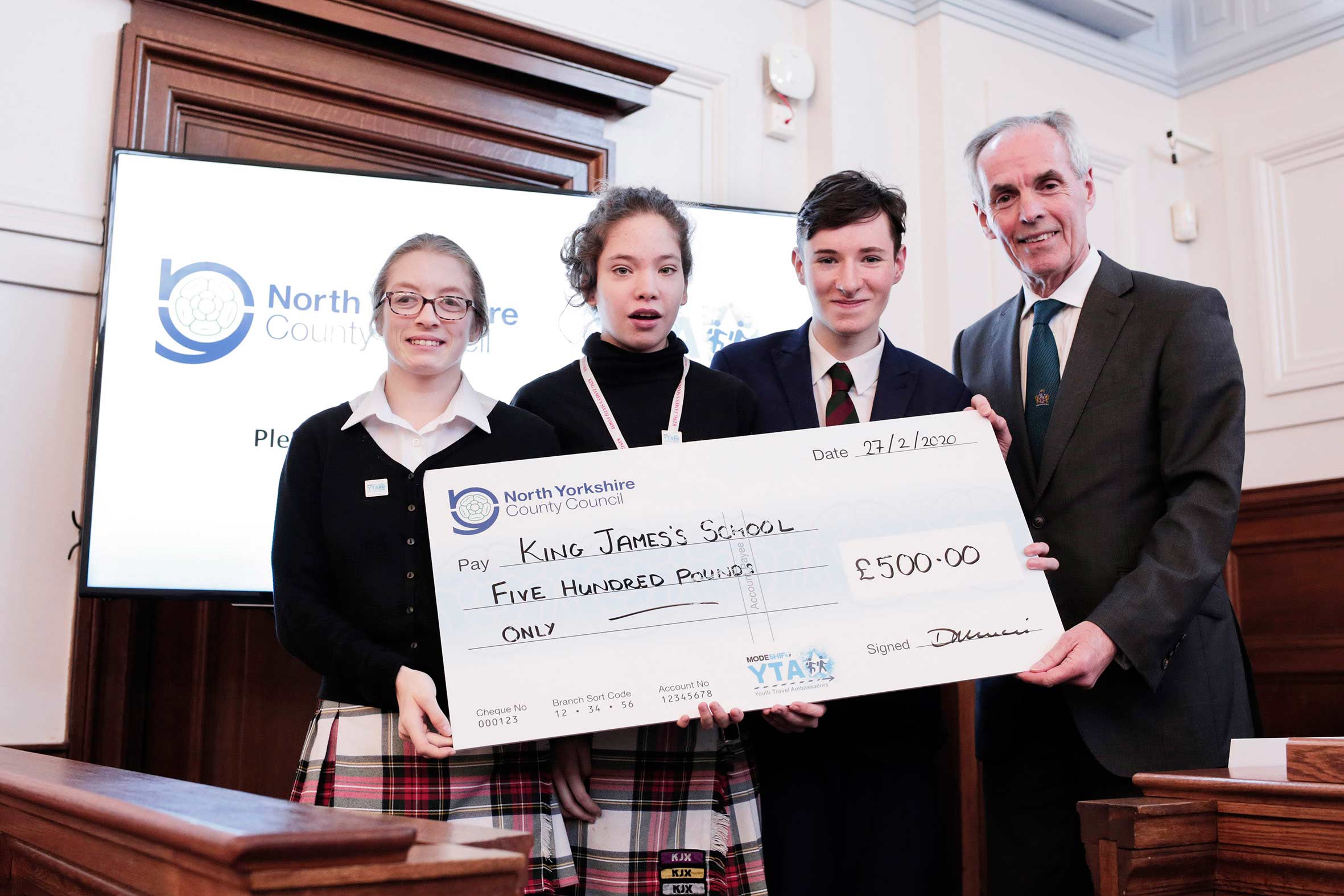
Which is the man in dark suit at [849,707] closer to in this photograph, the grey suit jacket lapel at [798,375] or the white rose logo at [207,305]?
the grey suit jacket lapel at [798,375]

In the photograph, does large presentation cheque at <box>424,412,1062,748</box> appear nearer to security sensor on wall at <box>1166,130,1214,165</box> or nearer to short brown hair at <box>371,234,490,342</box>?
short brown hair at <box>371,234,490,342</box>

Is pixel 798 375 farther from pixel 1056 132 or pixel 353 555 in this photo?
pixel 353 555

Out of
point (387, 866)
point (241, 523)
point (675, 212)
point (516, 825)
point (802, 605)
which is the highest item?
point (675, 212)

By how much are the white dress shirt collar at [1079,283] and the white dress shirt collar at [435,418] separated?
39.5 inches

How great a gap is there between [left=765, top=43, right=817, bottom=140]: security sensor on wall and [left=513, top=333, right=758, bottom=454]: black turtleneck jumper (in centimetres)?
207

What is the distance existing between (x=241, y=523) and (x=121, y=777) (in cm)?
134

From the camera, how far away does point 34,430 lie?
8.16 feet

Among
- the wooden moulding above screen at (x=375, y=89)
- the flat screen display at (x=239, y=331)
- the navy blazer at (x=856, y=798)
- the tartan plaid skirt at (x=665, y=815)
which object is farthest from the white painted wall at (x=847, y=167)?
the navy blazer at (x=856, y=798)

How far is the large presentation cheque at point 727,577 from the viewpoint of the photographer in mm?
1557

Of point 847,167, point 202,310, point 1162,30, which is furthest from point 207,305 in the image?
point 1162,30

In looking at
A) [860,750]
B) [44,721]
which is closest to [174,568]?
[44,721]

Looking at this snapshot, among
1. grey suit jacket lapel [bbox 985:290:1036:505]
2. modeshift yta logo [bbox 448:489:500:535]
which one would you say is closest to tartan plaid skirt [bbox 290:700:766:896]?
modeshift yta logo [bbox 448:489:500:535]

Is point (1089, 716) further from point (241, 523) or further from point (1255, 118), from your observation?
point (1255, 118)

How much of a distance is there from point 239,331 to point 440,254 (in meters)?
0.98
